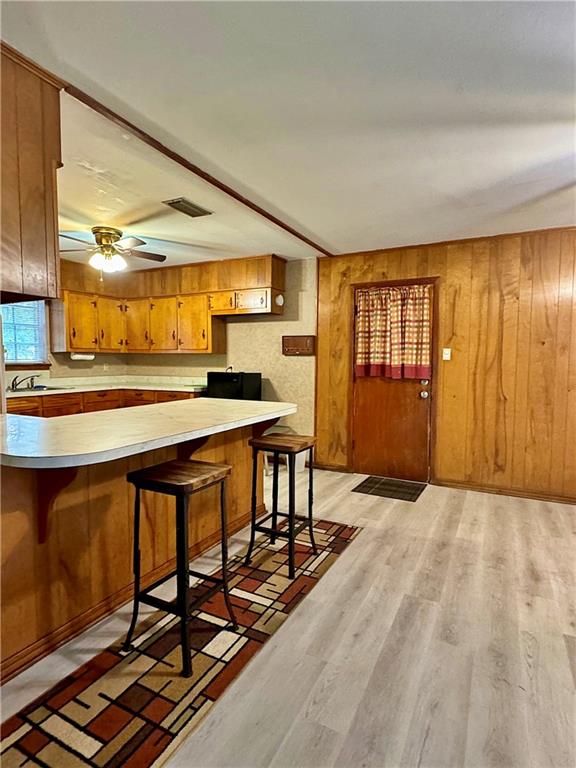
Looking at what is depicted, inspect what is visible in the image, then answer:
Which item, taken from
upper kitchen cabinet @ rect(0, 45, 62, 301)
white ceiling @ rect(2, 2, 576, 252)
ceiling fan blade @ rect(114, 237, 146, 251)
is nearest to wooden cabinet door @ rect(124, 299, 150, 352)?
ceiling fan blade @ rect(114, 237, 146, 251)

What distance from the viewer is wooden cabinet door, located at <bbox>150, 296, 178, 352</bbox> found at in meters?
5.70

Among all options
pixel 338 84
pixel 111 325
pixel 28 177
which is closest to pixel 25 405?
pixel 111 325

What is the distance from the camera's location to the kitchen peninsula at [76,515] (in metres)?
1.69

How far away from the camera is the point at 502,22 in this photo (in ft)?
4.87

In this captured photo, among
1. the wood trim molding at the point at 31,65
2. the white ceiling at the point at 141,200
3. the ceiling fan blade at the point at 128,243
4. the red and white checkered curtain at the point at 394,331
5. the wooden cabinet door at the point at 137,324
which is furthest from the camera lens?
the wooden cabinet door at the point at 137,324

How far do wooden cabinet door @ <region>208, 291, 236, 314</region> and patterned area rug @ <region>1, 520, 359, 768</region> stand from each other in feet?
11.7

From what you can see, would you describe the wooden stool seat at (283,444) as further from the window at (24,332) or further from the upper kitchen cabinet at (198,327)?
the window at (24,332)

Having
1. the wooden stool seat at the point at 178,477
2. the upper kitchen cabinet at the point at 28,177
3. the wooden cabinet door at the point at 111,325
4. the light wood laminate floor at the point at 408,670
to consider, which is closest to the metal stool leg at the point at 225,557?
the wooden stool seat at the point at 178,477

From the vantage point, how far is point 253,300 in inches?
196

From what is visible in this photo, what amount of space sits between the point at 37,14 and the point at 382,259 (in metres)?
3.63

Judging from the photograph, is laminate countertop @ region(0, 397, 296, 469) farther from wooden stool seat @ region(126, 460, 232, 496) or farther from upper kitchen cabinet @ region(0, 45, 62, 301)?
upper kitchen cabinet @ region(0, 45, 62, 301)

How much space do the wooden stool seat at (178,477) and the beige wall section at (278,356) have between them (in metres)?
3.06

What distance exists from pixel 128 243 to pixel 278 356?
2235mm

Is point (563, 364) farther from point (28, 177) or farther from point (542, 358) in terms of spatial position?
point (28, 177)
